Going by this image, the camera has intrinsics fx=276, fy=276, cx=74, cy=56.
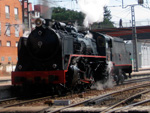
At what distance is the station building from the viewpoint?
40.3 m

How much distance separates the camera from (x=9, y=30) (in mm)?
42031

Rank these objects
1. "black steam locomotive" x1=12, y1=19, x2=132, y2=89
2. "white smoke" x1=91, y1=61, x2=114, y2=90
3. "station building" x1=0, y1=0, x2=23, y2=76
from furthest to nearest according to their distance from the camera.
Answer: "station building" x1=0, y1=0, x2=23, y2=76 < "white smoke" x1=91, y1=61, x2=114, y2=90 < "black steam locomotive" x1=12, y1=19, x2=132, y2=89

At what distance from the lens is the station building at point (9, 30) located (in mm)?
40281

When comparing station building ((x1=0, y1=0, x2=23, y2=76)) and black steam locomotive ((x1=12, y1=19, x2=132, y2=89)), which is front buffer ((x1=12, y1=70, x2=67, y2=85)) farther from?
station building ((x1=0, y1=0, x2=23, y2=76))

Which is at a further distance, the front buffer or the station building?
the station building

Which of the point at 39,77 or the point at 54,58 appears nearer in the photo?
the point at 39,77

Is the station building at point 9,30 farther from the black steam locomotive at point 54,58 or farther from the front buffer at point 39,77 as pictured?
the front buffer at point 39,77

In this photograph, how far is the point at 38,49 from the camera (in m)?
12.9

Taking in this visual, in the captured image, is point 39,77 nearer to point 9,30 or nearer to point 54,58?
point 54,58

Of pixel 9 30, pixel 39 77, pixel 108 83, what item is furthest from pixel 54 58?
pixel 9 30

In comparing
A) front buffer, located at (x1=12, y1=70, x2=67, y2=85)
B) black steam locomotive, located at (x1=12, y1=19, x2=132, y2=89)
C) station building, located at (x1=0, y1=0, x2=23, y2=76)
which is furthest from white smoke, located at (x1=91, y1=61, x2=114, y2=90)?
station building, located at (x1=0, y1=0, x2=23, y2=76)

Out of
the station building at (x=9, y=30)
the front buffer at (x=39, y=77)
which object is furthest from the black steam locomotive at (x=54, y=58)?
the station building at (x=9, y=30)

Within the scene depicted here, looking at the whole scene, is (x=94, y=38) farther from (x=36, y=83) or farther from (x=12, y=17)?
(x=12, y=17)

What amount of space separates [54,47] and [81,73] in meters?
2.32
